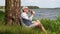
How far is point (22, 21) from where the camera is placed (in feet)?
29.2

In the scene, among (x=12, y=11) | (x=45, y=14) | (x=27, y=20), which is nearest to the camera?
(x=27, y=20)

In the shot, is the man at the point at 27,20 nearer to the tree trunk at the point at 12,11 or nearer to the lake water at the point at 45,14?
the tree trunk at the point at 12,11

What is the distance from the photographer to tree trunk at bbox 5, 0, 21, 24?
9.80 meters

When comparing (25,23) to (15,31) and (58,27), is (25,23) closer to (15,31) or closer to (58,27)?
(15,31)

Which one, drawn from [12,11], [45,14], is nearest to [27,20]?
[12,11]

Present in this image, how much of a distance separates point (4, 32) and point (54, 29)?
259cm

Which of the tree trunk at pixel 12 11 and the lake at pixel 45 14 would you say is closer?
the tree trunk at pixel 12 11

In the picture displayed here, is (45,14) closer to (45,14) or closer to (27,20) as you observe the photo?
(45,14)

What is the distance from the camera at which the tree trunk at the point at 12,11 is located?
9.80 m

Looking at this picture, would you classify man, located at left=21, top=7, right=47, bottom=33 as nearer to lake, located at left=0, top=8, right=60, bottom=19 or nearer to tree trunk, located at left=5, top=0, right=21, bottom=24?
tree trunk, located at left=5, top=0, right=21, bottom=24

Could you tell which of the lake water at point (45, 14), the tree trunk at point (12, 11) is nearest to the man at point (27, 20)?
the tree trunk at point (12, 11)

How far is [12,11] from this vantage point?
32.2ft

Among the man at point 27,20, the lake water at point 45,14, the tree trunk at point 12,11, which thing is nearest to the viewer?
the man at point 27,20

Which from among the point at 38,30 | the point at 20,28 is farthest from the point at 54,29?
the point at 20,28
